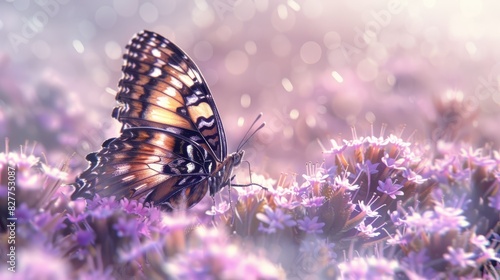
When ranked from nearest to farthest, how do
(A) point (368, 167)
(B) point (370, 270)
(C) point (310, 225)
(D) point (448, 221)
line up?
(B) point (370, 270) → (D) point (448, 221) → (C) point (310, 225) → (A) point (368, 167)

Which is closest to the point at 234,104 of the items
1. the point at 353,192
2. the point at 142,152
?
the point at 142,152

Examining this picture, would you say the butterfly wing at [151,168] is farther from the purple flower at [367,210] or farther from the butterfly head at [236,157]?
the purple flower at [367,210]

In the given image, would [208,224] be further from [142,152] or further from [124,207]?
[142,152]

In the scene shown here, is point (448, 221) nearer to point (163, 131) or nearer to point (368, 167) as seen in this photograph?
point (368, 167)

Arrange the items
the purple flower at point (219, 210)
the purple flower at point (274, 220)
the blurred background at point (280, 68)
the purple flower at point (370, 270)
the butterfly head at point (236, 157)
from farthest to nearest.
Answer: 1. the blurred background at point (280, 68)
2. the butterfly head at point (236, 157)
3. the purple flower at point (219, 210)
4. the purple flower at point (274, 220)
5. the purple flower at point (370, 270)

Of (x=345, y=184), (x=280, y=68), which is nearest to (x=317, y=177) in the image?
(x=345, y=184)

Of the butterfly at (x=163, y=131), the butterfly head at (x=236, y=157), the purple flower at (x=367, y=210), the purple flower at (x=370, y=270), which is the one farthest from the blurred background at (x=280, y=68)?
the purple flower at (x=370, y=270)
